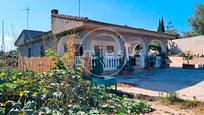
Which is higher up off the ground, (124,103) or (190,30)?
(190,30)

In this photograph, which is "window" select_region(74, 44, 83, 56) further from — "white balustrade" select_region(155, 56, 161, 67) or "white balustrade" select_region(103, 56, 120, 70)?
"white balustrade" select_region(155, 56, 161, 67)

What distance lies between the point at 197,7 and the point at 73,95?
5309cm

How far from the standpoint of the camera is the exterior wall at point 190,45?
37.1m

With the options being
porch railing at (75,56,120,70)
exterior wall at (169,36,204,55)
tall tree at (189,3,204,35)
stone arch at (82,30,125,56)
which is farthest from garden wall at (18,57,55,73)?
tall tree at (189,3,204,35)

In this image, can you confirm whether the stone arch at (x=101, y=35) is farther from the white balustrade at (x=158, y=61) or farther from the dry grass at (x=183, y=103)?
the dry grass at (x=183, y=103)

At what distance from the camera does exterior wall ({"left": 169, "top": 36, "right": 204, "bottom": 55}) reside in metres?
37.1

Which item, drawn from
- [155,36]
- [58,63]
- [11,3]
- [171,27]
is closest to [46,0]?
[11,3]

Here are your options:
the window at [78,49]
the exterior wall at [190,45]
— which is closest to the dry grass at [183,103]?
the window at [78,49]

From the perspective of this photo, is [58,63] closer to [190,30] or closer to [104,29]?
[104,29]

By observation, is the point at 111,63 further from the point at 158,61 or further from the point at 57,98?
the point at 57,98

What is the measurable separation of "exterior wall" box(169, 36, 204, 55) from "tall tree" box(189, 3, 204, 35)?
1304 centimetres

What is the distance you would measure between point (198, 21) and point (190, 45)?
15312mm

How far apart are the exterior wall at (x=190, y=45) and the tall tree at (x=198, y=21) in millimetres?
13039

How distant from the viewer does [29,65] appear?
15406mm
